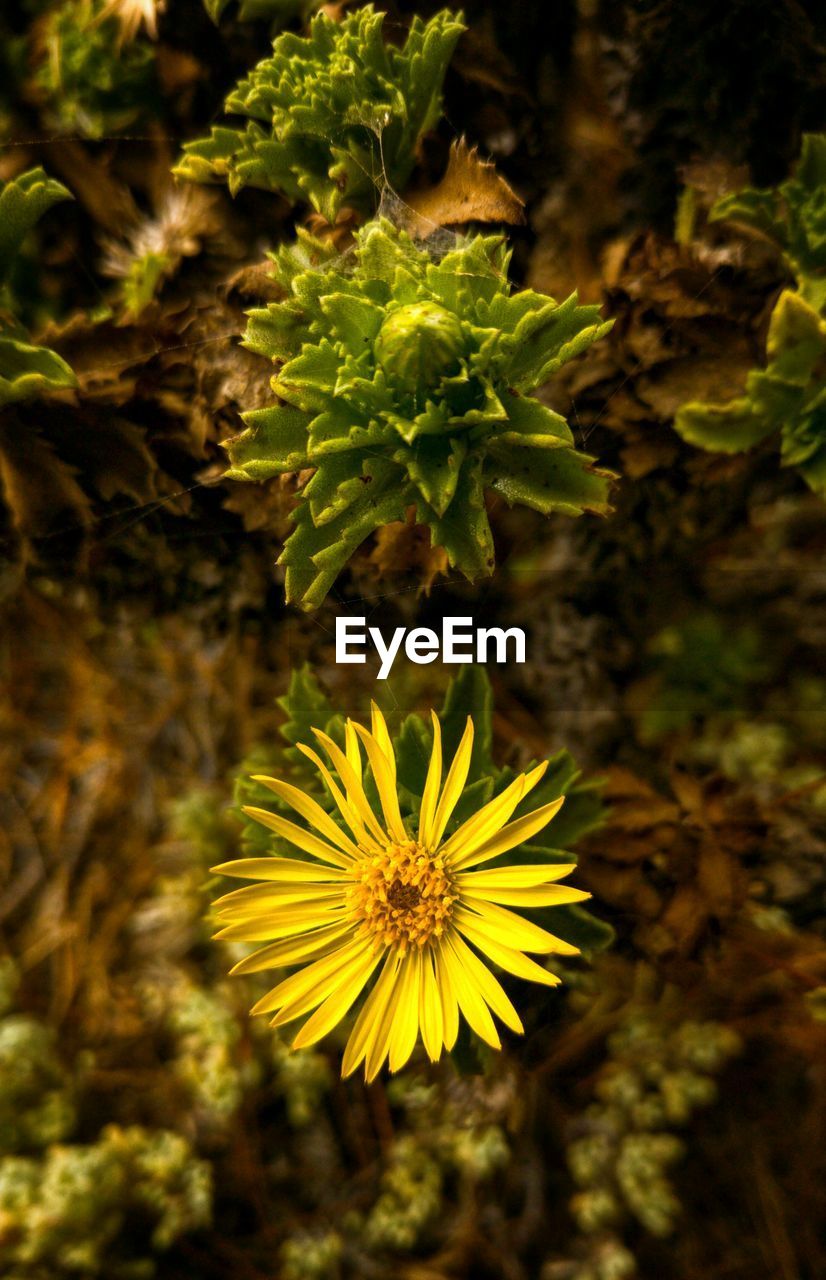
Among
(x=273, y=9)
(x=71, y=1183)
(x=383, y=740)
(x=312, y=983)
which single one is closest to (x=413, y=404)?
(x=383, y=740)

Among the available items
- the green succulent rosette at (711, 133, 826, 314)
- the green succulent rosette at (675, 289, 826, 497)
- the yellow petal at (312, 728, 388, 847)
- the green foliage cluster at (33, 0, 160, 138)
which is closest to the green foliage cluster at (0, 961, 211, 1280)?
the yellow petal at (312, 728, 388, 847)

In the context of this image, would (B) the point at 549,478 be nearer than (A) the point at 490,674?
Yes

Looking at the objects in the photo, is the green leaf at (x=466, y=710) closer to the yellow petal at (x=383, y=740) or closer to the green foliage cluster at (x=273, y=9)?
the yellow petal at (x=383, y=740)

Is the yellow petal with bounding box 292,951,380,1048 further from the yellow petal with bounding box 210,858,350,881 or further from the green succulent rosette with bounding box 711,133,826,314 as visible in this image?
the green succulent rosette with bounding box 711,133,826,314

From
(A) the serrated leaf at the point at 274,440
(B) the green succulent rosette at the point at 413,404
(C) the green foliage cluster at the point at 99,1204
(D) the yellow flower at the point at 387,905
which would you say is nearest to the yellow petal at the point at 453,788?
(D) the yellow flower at the point at 387,905

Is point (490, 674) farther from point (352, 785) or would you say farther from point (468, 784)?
point (352, 785)
